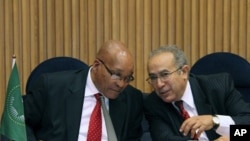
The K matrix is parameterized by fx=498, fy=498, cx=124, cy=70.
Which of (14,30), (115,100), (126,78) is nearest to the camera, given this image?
(126,78)

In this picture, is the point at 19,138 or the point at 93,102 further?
the point at 93,102

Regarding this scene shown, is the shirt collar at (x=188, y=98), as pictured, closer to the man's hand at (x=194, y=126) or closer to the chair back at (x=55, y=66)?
the man's hand at (x=194, y=126)

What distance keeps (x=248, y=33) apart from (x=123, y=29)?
1.20 m

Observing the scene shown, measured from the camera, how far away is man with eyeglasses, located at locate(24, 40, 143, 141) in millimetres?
3270

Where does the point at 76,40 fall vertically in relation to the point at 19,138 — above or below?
above

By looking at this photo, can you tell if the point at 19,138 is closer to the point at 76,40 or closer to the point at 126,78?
the point at 126,78

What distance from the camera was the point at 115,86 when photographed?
129 inches

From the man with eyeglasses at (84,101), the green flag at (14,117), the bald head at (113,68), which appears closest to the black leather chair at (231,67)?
the man with eyeglasses at (84,101)

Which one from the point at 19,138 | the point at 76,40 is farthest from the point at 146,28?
the point at 19,138

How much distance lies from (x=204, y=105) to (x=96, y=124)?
0.77 metres

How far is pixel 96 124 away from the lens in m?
3.33

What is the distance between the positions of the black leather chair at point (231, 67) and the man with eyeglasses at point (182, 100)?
0.30 meters

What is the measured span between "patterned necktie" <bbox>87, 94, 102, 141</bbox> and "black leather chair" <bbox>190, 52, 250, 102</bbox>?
1025 mm

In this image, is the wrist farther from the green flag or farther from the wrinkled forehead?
the green flag
